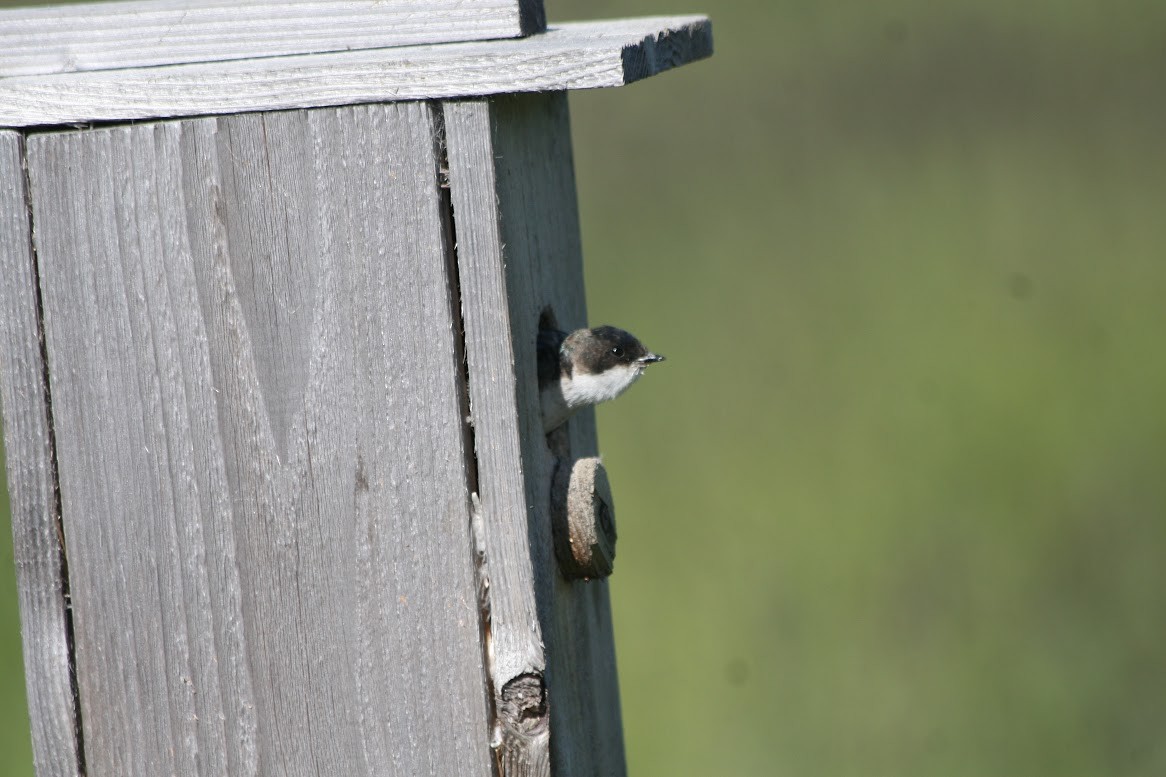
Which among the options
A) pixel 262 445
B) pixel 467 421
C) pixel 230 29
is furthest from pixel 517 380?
pixel 230 29

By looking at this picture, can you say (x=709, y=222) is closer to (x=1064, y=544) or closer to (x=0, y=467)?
(x=1064, y=544)

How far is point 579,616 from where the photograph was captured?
2.41 metres

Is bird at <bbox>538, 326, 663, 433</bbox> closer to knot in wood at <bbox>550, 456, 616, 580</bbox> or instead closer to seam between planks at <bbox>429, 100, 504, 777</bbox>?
knot in wood at <bbox>550, 456, 616, 580</bbox>

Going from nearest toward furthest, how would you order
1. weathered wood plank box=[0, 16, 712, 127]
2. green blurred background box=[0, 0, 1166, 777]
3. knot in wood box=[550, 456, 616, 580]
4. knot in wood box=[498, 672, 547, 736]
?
weathered wood plank box=[0, 16, 712, 127]
knot in wood box=[498, 672, 547, 736]
knot in wood box=[550, 456, 616, 580]
green blurred background box=[0, 0, 1166, 777]

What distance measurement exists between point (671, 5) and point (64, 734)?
583 cm

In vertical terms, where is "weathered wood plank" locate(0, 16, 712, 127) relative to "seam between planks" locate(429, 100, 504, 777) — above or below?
above

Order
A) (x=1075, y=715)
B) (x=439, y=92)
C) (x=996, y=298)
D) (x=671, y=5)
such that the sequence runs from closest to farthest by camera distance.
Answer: (x=439, y=92), (x=1075, y=715), (x=996, y=298), (x=671, y=5)

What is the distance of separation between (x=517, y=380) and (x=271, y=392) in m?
0.35

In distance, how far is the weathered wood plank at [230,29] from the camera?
200 centimetres

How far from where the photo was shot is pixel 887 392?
5.41 metres

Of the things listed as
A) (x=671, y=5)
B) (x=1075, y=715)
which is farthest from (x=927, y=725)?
(x=671, y=5)

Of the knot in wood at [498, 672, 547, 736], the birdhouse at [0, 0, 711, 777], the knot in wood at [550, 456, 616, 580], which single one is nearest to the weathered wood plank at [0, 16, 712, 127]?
the birdhouse at [0, 0, 711, 777]

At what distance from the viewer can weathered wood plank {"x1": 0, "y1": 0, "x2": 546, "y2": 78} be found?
2.00 m

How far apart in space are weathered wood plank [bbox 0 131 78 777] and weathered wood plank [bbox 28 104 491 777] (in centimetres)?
3
